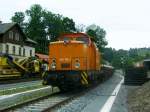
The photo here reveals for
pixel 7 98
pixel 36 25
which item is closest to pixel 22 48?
pixel 36 25

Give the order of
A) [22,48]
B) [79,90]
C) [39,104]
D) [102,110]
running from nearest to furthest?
[102,110]
[39,104]
[79,90]
[22,48]

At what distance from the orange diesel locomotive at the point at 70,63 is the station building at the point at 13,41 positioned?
45.8 metres

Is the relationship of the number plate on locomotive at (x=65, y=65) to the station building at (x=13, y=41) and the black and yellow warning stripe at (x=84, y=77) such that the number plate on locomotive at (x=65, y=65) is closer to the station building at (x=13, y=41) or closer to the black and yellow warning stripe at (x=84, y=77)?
the black and yellow warning stripe at (x=84, y=77)

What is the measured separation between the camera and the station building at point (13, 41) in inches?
2712

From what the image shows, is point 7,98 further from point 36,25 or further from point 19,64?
point 36,25

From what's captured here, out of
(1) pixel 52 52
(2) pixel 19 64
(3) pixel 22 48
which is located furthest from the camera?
(3) pixel 22 48

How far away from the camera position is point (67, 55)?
2172 cm

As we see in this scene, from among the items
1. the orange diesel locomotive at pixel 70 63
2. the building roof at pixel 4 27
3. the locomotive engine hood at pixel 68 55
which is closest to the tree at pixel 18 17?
the building roof at pixel 4 27

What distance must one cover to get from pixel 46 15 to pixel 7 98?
307 feet

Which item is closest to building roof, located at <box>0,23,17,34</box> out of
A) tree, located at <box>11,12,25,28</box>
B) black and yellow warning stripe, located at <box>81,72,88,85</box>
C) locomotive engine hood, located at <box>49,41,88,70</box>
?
tree, located at <box>11,12,25,28</box>

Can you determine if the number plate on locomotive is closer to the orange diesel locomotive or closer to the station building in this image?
the orange diesel locomotive

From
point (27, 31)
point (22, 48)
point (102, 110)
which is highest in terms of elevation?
point (27, 31)

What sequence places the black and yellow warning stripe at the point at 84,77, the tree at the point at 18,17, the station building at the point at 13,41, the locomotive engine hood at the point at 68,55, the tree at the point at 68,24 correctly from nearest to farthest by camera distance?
the black and yellow warning stripe at the point at 84,77 < the locomotive engine hood at the point at 68,55 < the station building at the point at 13,41 < the tree at the point at 68,24 < the tree at the point at 18,17

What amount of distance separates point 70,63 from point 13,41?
5316cm
